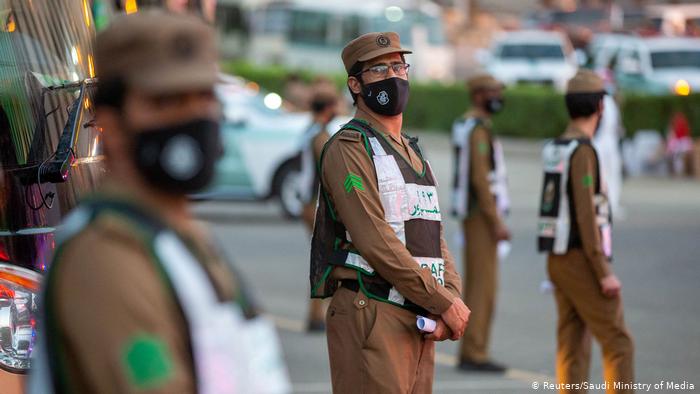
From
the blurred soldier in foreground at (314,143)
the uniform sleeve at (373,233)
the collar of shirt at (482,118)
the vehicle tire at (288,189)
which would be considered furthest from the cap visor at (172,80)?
the vehicle tire at (288,189)

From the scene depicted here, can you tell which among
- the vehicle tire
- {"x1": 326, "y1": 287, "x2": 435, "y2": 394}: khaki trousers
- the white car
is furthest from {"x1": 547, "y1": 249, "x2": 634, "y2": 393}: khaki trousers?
the white car

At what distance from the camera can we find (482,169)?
31.4ft

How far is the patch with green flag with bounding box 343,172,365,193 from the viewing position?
5148 mm

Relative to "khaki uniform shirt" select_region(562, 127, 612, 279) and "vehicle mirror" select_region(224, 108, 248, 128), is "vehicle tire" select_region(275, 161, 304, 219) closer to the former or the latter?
"vehicle mirror" select_region(224, 108, 248, 128)

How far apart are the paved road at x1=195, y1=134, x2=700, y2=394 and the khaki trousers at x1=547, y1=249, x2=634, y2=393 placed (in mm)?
1410

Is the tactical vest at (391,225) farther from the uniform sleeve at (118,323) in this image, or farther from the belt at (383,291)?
the uniform sleeve at (118,323)

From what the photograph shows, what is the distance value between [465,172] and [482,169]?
162 millimetres

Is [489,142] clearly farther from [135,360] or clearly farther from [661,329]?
[135,360]

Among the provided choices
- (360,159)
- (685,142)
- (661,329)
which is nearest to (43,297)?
(360,159)

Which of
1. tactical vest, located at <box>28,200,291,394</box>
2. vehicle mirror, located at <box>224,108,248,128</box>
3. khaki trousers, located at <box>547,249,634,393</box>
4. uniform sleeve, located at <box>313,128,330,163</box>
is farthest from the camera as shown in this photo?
vehicle mirror, located at <box>224,108,248,128</box>

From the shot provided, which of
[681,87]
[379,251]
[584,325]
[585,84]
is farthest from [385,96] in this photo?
[681,87]

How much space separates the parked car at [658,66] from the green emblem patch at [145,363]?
93.4 ft

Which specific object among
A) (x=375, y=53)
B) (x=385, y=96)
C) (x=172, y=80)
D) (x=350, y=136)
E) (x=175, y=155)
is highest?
(x=172, y=80)

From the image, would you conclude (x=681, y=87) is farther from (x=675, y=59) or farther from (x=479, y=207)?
(x=479, y=207)
